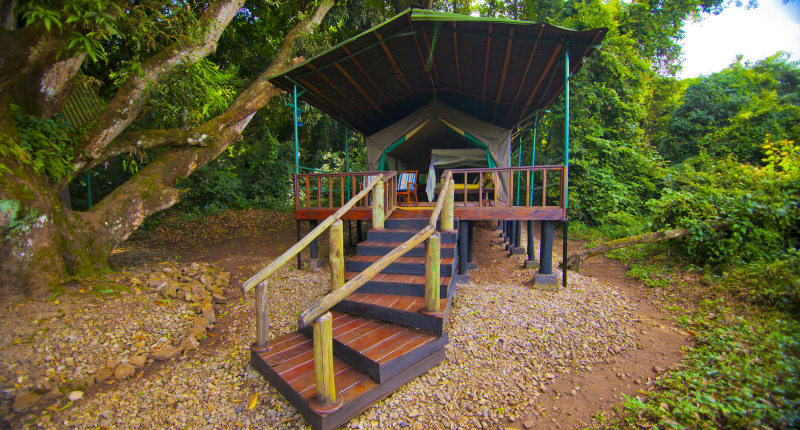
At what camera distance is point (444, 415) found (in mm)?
2410

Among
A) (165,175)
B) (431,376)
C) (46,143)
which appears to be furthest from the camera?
(165,175)

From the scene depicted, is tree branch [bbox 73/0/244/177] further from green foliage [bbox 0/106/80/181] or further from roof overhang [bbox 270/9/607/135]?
roof overhang [bbox 270/9/607/135]

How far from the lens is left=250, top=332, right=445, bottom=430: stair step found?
7.34 ft

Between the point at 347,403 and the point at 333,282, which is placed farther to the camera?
the point at 333,282

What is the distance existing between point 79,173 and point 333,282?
460cm

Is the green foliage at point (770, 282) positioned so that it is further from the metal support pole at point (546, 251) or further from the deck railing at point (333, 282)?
the deck railing at point (333, 282)

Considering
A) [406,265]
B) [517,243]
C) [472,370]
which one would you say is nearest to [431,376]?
[472,370]

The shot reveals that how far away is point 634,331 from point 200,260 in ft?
23.6

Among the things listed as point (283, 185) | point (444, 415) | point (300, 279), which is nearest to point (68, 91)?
point (300, 279)

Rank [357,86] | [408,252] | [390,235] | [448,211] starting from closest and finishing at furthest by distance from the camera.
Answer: [448,211], [408,252], [390,235], [357,86]

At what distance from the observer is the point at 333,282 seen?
324 cm

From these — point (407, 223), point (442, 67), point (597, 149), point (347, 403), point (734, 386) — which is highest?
point (442, 67)

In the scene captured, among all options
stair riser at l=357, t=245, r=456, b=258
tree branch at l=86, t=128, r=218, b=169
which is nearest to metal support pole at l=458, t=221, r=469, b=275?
stair riser at l=357, t=245, r=456, b=258

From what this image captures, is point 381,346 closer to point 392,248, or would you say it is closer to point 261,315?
point 261,315
